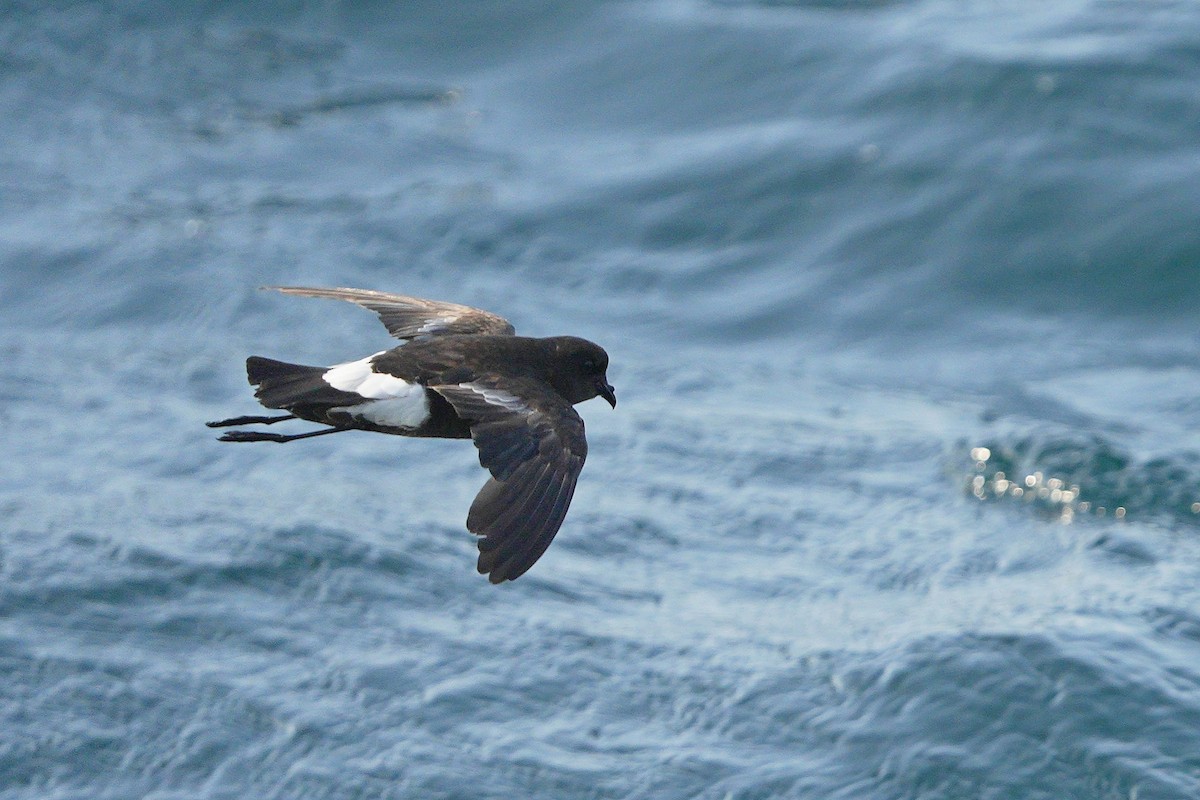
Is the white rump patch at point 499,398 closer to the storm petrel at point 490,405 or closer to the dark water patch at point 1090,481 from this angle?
the storm petrel at point 490,405

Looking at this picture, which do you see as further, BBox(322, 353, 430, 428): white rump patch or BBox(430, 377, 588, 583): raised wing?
BBox(322, 353, 430, 428): white rump patch

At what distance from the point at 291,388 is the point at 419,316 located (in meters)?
1.51

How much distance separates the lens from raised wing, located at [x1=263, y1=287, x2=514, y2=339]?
→ 26.6 feet

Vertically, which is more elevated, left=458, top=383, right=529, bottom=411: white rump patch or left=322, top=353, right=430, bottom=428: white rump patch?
left=458, top=383, right=529, bottom=411: white rump patch

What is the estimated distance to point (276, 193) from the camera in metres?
19.7

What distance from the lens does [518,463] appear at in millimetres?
6395

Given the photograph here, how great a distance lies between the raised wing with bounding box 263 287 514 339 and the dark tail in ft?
3.50

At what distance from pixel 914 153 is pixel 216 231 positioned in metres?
7.45

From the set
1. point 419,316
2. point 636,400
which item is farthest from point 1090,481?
point 419,316

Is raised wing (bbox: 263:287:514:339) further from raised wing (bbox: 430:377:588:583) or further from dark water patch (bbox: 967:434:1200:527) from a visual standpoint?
dark water patch (bbox: 967:434:1200:527)

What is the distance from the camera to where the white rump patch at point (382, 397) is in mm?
6902

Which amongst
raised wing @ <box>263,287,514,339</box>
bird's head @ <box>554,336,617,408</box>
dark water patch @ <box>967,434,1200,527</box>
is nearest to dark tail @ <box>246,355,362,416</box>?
bird's head @ <box>554,336,617,408</box>

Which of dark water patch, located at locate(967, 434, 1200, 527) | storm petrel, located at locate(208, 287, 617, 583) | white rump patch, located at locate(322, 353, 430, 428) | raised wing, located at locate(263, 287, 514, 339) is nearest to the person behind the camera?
storm petrel, located at locate(208, 287, 617, 583)

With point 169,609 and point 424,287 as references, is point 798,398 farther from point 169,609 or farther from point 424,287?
point 169,609
